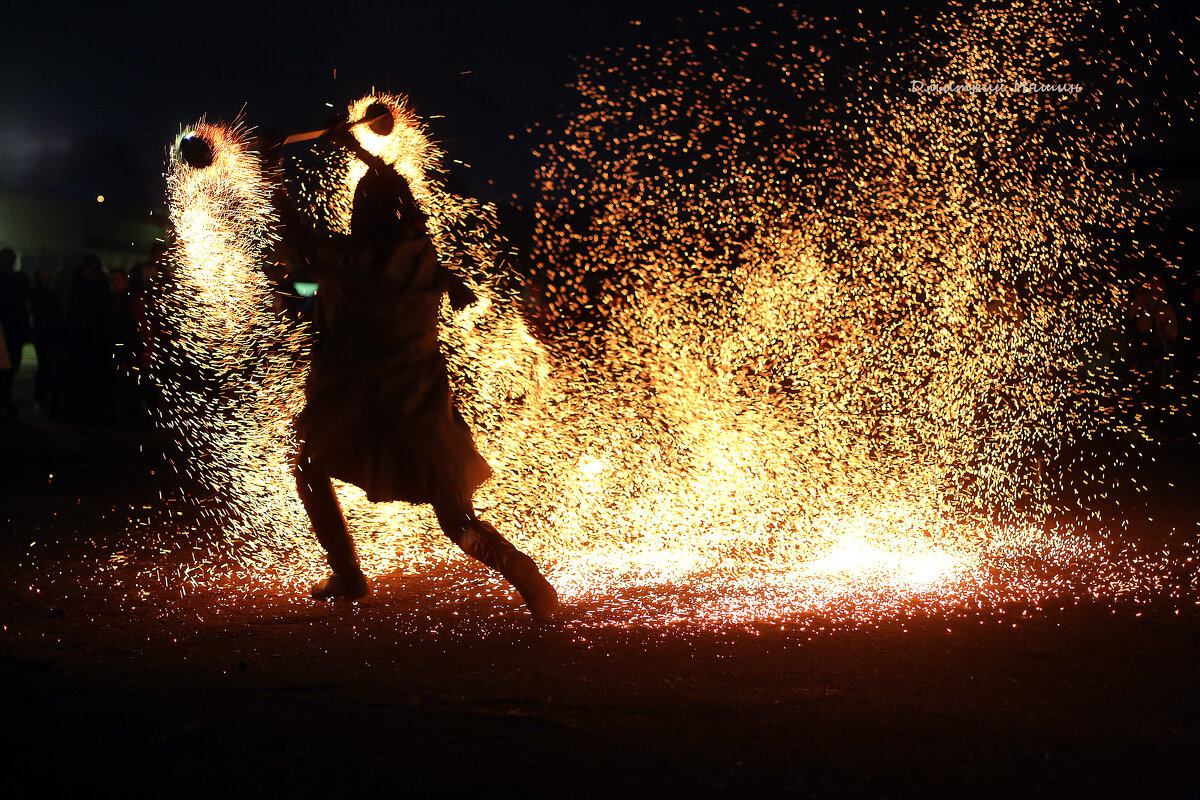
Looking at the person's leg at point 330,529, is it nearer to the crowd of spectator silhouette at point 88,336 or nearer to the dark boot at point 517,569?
the dark boot at point 517,569

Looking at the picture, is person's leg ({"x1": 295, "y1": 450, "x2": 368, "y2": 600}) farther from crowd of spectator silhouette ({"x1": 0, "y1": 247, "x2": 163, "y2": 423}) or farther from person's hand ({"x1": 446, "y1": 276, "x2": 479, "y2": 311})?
crowd of spectator silhouette ({"x1": 0, "y1": 247, "x2": 163, "y2": 423})

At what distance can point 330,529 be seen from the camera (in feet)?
16.9

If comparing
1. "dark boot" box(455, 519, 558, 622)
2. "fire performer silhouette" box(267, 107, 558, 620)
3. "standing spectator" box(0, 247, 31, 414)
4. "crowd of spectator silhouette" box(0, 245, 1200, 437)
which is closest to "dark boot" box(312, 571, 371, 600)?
"fire performer silhouette" box(267, 107, 558, 620)

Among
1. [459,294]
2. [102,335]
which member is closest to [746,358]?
[459,294]

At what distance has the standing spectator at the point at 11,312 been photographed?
13.2 metres

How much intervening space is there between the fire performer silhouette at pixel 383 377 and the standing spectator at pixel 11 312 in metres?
9.86

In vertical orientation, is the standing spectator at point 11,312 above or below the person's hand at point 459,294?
above

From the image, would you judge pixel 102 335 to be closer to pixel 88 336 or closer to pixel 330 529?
pixel 88 336

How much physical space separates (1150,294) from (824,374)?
7336mm

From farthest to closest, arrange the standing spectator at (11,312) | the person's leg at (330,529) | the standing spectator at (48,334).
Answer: the standing spectator at (48,334), the standing spectator at (11,312), the person's leg at (330,529)

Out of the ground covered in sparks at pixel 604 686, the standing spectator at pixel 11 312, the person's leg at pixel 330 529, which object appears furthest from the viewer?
the standing spectator at pixel 11 312

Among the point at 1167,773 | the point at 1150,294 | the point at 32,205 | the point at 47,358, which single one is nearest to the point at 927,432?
the point at 1150,294

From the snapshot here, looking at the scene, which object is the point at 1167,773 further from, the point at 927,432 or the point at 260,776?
the point at 927,432

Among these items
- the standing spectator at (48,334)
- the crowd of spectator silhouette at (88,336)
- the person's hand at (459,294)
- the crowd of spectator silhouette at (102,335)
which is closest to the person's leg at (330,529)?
the person's hand at (459,294)
